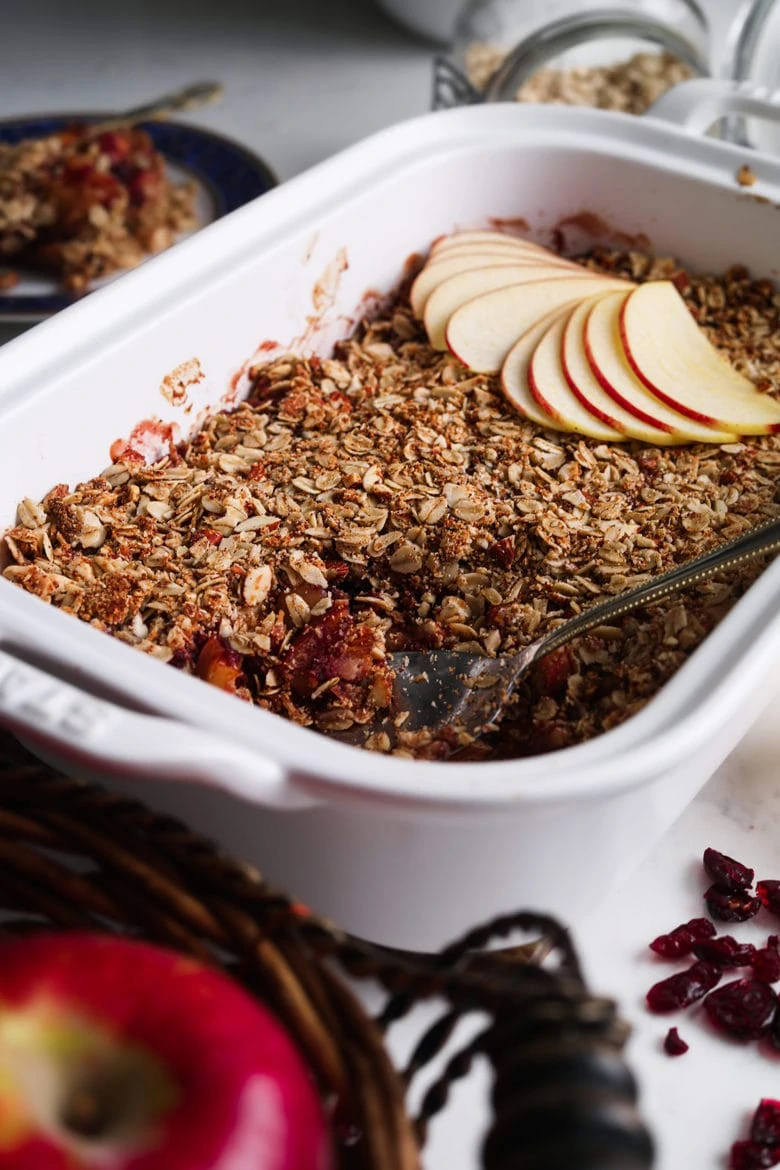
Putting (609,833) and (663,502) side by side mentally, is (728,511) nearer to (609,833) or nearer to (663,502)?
(663,502)

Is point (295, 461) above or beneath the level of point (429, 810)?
above

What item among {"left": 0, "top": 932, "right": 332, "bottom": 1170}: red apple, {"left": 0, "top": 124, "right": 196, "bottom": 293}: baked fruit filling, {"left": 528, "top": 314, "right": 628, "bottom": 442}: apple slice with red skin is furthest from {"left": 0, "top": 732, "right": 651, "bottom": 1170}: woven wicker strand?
{"left": 0, "top": 124, "right": 196, "bottom": 293}: baked fruit filling

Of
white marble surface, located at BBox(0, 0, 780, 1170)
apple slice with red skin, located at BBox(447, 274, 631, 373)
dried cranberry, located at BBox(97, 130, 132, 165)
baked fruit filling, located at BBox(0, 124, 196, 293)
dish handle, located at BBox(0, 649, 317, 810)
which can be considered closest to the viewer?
dish handle, located at BBox(0, 649, 317, 810)

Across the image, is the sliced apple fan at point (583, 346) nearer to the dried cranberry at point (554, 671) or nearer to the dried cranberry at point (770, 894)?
the dried cranberry at point (554, 671)

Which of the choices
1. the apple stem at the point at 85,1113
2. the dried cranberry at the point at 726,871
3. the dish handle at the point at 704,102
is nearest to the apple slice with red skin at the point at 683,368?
the dish handle at the point at 704,102

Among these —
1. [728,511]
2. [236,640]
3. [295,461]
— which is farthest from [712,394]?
[236,640]

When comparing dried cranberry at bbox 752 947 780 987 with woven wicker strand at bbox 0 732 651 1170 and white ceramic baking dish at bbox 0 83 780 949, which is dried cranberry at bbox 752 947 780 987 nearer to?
white ceramic baking dish at bbox 0 83 780 949

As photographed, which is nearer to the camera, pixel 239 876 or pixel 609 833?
pixel 239 876
